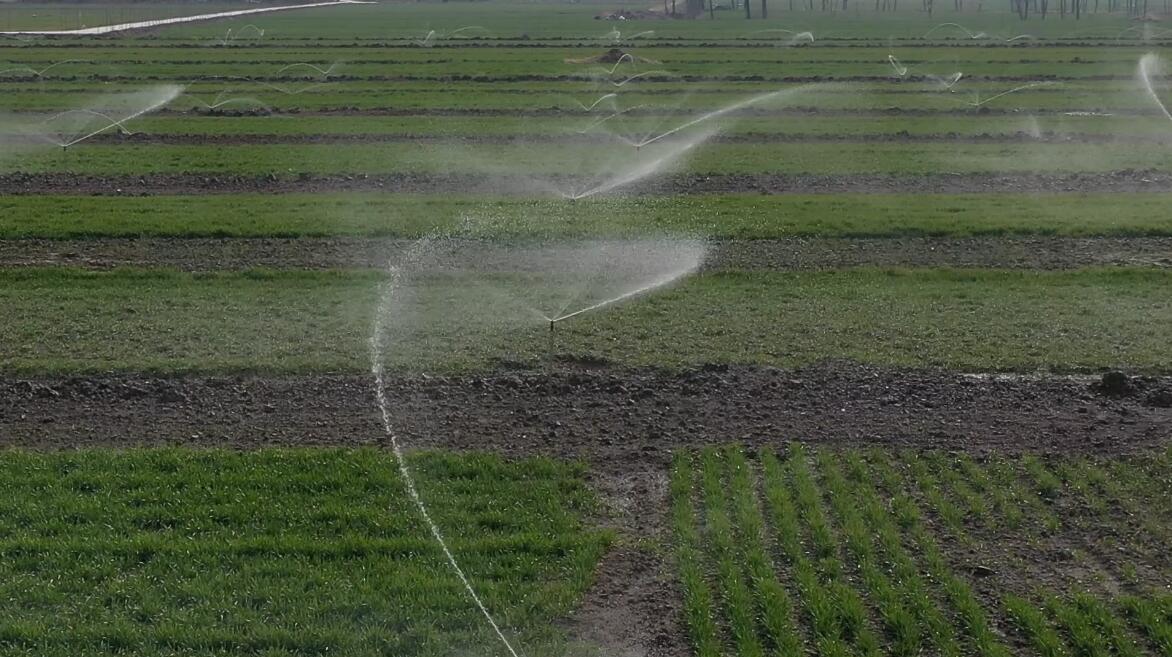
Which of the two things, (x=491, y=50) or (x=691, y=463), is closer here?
(x=691, y=463)

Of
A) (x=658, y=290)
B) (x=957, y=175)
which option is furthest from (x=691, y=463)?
(x=957, y=175)

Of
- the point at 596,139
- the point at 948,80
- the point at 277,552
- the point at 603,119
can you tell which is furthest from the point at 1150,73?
the point at 277,552

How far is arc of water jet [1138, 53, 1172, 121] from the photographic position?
4024 cm

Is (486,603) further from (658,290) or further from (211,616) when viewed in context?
(658,290)

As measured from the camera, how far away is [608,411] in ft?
43.0

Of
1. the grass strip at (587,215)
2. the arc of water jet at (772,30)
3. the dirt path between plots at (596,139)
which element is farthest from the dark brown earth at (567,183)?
the arc of water jet at (772,30)

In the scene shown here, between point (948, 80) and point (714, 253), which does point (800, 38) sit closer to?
point (948, 80)

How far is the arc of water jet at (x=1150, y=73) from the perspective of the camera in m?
40.2

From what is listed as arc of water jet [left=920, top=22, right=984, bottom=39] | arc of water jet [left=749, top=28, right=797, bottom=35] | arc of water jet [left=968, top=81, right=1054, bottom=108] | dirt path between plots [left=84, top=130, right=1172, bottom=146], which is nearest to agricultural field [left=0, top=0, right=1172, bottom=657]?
dirt path between plots [left=84, top=130, right=1172, bottom=146]

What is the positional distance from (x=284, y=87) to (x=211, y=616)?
37.9m

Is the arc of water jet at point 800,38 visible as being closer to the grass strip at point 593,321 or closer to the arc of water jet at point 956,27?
the arc of water jet at point 956,27

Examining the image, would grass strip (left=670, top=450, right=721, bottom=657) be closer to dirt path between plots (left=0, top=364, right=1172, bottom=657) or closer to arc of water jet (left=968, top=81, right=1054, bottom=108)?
dirt path between plots (left=0, top=364, right=1172, bottom=657)

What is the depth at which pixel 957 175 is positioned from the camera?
27.1 metres

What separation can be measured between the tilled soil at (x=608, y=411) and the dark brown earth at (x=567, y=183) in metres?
11.6
